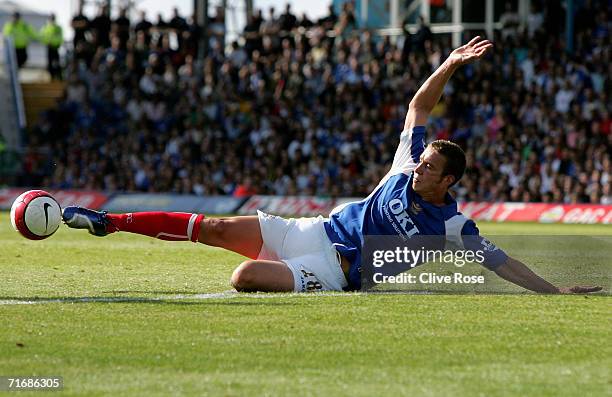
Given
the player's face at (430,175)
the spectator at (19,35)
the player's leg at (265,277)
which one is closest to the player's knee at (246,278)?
the player's leg at (265,277)

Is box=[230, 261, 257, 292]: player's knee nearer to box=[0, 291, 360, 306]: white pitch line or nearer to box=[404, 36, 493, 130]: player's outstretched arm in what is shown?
box=[0, 291, 360, 306]: white pitch line

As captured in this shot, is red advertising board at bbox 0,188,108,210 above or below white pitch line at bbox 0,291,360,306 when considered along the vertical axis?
below

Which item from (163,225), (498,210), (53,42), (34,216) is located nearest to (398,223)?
(163,225)

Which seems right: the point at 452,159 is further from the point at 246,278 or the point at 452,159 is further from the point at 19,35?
the point at 19,35

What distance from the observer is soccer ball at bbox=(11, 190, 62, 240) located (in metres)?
8.77

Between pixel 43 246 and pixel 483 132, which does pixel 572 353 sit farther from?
pixel 483 132

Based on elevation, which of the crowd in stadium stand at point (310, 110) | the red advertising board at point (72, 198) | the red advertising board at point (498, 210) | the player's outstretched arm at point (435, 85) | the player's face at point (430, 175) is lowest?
the red advertising board at point (72, 198)

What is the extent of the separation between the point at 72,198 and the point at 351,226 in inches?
838

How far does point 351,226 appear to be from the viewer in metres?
8.80

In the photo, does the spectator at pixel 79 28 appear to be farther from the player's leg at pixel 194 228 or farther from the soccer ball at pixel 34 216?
the player's leg at pixel 194 228

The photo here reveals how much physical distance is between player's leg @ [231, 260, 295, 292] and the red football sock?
0.48 metres

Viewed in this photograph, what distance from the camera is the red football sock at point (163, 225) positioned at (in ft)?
29.1

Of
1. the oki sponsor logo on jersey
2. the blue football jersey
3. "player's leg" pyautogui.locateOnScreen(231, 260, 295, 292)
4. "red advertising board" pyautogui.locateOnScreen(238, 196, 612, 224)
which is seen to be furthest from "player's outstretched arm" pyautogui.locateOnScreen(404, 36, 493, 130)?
"red advertising board" pyautogui.locateOnScreen(238, 196, 612, 224)

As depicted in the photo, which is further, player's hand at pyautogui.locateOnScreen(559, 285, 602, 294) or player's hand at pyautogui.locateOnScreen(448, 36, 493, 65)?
player's hand at pyautogui.locateOnScreen(448, 36, 493, 65)
